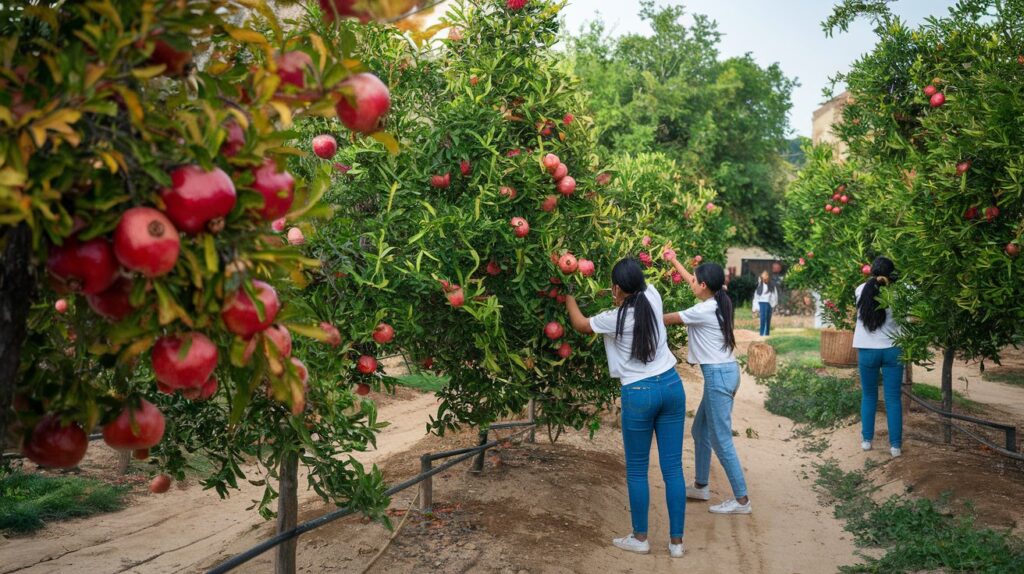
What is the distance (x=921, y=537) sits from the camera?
588 cm

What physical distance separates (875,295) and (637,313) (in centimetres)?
392

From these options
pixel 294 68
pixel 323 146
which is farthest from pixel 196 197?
pixel 323 146

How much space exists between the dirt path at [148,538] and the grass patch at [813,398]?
670 cm

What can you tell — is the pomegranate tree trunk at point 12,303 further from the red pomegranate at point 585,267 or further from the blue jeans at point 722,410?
the blue jeans at point 722,410

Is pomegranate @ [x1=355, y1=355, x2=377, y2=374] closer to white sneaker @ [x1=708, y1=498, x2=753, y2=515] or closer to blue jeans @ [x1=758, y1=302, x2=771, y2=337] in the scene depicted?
white sneaker @ [x1=708, y1=498, x2=753, y2=515]

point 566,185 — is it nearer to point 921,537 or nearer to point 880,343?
point 921,537

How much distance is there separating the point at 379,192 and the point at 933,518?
4.82 metres

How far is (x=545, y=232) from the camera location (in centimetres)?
518

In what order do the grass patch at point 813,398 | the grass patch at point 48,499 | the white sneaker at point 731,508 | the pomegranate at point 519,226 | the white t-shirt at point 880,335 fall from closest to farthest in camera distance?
the pomegranate at point 519,226 → the white sneaker at point 731,508 → the grass patch at point 48,499 → the white t-shirt at point 880,335 → the grass patch at point 813,398

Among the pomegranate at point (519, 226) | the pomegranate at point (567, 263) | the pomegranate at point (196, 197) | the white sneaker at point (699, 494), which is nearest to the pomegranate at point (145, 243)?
the pomegranate at point (196, 197)

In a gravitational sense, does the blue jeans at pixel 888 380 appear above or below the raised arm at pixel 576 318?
below

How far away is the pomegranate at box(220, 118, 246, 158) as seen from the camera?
1468 millimetres

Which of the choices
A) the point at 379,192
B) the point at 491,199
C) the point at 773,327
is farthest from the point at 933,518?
the point at 773,327

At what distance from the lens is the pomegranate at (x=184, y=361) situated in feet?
4.71
